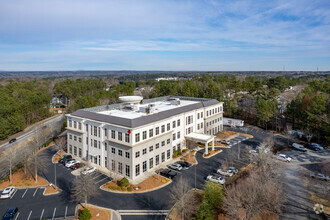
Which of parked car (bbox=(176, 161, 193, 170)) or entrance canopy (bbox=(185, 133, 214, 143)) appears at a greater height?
entrance canopy (bbox=(185, 133, 214, 143))

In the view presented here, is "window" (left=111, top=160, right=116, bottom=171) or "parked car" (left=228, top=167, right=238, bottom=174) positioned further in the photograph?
"window" (left=111, top=160, right=116, bottom=171)

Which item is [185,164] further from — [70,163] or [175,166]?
[70,163]

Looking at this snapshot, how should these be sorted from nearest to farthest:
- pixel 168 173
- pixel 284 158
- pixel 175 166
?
pixel 168 173 < pixel 175 166 < pixel 284 158

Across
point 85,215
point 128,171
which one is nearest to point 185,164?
point 128,171

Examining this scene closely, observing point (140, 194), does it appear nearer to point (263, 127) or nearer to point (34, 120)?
point (263, 127)

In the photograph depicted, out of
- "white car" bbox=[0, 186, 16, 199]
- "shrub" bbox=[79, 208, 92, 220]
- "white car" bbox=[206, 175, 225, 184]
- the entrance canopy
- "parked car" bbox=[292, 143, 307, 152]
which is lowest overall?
Result: "white car" bbox=[0, 186, 16, 199]

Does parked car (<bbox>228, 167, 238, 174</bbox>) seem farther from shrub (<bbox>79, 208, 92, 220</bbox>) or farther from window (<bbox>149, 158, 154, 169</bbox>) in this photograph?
shrub (<bbox>79, 208, 92, 220</bbox>)

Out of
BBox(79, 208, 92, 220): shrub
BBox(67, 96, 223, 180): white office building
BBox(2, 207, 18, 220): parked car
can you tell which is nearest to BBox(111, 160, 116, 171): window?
BBox(67, 96, 223, 180): white office building

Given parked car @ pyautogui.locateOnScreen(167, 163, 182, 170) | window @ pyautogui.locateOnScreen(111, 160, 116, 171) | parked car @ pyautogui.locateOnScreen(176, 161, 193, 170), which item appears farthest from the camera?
parked car @ pyautogui.locateOnScreen(176, 161, 193, 170)
